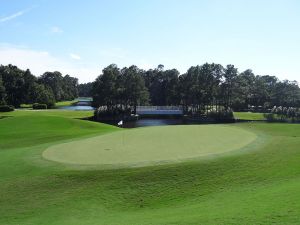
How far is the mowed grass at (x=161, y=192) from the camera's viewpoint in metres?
12.3

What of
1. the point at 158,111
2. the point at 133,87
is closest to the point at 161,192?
the point at 133,87

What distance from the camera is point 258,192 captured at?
575 inches

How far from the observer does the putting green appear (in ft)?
68.4

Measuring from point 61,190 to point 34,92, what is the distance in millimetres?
122255

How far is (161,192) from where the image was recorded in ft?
53.5

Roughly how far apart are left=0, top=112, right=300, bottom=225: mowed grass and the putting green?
1.36 meters

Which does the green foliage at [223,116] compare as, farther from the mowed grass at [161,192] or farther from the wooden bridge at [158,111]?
the mowed grass at [161,192]

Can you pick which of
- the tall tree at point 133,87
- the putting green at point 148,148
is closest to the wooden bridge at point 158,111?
the tall tree at point 133,87

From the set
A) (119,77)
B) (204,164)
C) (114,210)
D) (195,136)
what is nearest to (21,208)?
(114,210)

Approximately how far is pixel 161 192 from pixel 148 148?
24.7 feet

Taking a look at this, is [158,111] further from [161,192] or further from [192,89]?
[161,192]

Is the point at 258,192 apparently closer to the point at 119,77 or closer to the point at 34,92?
the point at 119,77

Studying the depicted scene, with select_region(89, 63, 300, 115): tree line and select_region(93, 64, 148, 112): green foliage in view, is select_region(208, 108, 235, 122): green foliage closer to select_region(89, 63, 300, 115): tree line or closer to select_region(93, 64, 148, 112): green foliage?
select_region(89, 63, 300, 115): tree line

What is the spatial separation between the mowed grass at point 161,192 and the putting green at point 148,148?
4.46 ft
